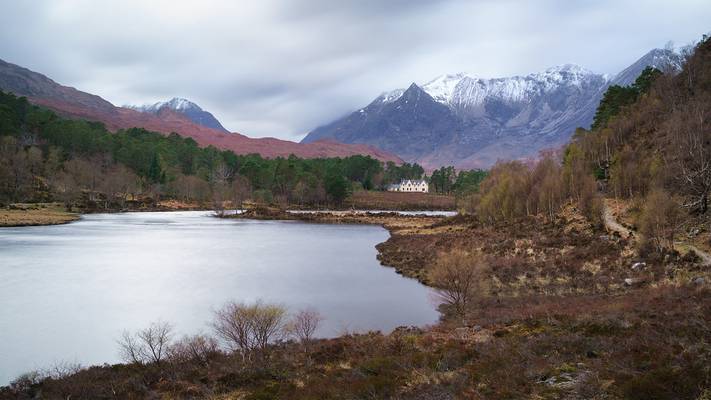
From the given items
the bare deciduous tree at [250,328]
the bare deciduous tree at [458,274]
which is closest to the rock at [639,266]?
the bare deciduous tree at [458,274]

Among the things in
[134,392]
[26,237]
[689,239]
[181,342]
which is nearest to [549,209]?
[689,239]

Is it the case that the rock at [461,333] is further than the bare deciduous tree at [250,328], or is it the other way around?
the bare deciduous tree at [250,328]

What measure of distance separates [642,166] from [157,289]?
51.8 m

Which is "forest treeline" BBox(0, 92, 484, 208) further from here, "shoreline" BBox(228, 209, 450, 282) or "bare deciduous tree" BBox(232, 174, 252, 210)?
"shoreline" BBox(228, 209, 450, 282)

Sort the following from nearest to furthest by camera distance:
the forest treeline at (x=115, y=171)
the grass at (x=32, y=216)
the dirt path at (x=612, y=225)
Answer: the dirt path at (x=612, y=225) < the grass at (x=32, y=216) < the forest treeline at (x=115, y=171)

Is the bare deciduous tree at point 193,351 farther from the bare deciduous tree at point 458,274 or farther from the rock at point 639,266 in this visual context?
the rock at point 639,266

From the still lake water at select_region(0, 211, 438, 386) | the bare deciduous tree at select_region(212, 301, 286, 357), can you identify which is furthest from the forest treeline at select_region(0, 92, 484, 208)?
the bare deciduous tree at select_region(212, 301, 286, 357)

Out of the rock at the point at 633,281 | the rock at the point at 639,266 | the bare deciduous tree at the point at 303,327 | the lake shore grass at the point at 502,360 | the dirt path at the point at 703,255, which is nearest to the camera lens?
the lake shore grass at the point at 502,360

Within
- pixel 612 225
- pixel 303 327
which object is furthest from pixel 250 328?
pixel 612 225

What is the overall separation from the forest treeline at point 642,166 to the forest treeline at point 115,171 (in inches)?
2486

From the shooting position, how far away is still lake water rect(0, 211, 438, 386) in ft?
78.3

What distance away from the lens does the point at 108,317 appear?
27328 millimetres

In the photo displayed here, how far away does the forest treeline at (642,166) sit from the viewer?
1425 inches

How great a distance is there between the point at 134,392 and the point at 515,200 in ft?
214
